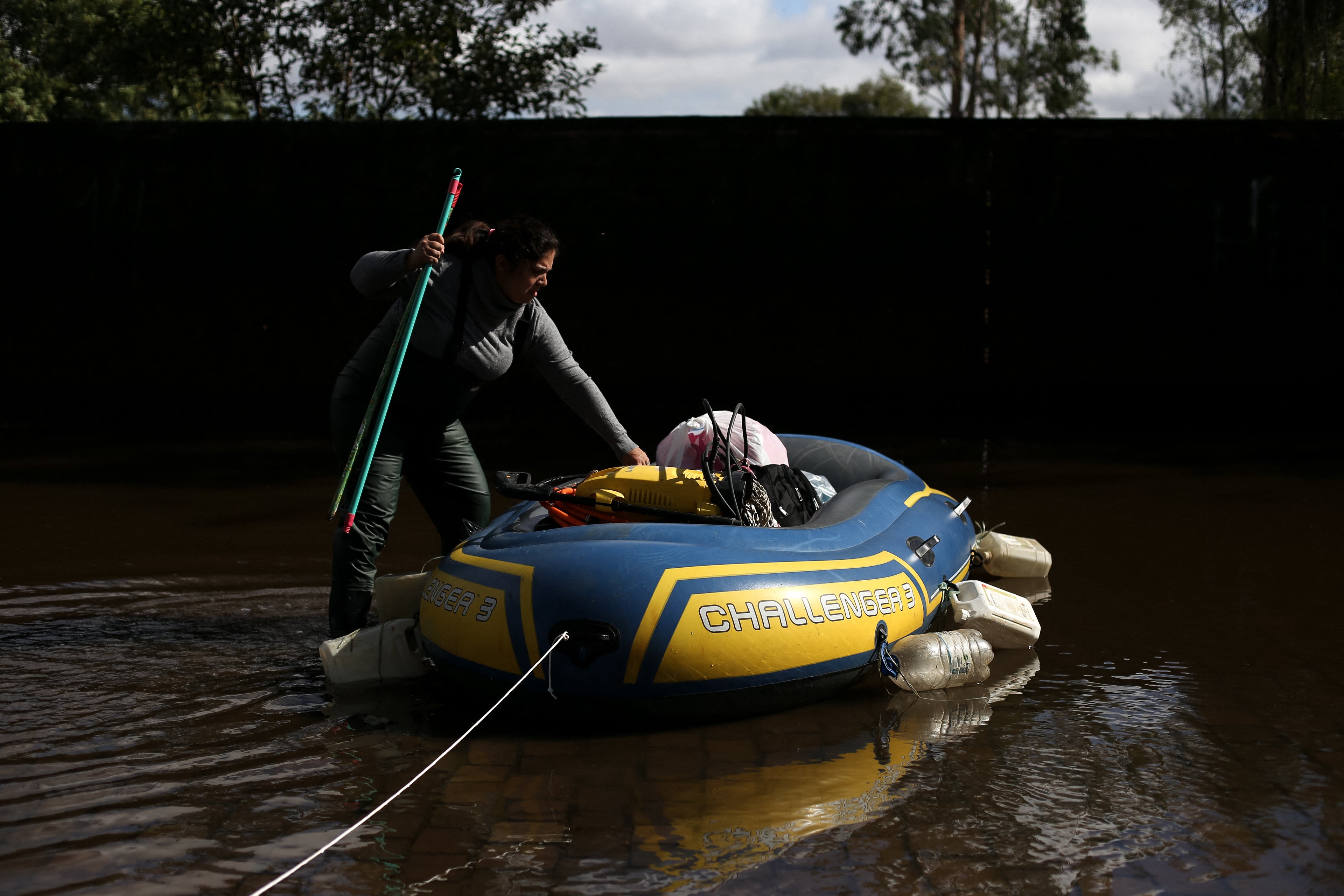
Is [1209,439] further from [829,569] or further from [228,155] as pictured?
[228,155]

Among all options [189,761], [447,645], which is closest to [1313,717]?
[447,645]

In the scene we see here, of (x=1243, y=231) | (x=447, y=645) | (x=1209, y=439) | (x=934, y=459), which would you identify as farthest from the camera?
(x=1243, y=231)

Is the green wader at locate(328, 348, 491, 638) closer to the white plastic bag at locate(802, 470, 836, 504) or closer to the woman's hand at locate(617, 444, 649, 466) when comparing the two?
the woman's hand at locate(617, 444, 649, 466)

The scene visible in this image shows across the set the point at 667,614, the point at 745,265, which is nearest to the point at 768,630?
the point at 667,614

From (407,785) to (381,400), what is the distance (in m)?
1.46

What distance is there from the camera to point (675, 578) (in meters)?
3.83

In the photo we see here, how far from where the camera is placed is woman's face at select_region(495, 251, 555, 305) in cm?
428

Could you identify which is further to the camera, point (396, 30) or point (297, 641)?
point (396, 30)

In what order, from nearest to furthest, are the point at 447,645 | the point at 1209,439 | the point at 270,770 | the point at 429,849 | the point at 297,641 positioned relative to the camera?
the point at 429,849, the point at 270,770, the point at 447,645, the point at 297,641, the point at 1209,439

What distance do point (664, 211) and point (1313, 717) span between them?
9349 millimetres

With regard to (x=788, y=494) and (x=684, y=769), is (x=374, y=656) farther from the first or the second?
(x=788, y=494)

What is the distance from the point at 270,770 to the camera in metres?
3.58

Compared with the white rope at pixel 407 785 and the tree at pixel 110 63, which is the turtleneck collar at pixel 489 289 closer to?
the white rope at pixel 407 785

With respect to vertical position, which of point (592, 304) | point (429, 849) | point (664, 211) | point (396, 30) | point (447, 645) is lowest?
point (429, 849)
